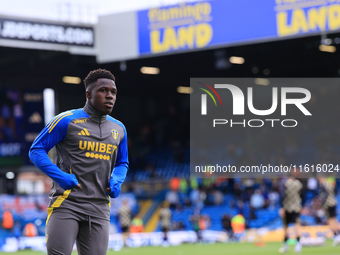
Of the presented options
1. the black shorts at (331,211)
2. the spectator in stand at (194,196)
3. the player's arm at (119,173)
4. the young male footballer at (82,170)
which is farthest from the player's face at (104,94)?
the spectator in stand at (194,196)

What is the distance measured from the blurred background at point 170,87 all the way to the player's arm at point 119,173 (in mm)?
10932

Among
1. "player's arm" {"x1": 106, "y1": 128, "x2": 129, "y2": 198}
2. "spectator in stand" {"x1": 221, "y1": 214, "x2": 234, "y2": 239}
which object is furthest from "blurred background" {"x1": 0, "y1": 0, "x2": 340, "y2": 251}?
"player's arm" {"x1": 106, "y1": 128, "x2": 129, "y2": 198}

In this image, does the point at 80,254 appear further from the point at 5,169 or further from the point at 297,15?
the point at 5,169

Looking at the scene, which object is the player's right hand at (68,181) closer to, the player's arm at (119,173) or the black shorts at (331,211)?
the player's arm at (119,173)

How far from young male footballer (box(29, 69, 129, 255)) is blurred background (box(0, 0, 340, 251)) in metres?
11.2

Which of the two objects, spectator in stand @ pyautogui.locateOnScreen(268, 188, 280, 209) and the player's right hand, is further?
spectator in stand @ pyautogui.locateOnScreen(268, 188, 280, 209)

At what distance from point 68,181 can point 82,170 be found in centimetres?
19

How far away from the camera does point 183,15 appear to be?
19.8 m

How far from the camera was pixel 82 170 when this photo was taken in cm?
459

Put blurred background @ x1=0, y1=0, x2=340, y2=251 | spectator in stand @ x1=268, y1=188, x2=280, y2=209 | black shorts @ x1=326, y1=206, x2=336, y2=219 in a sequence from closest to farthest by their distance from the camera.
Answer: black shorts @ x1=326, y1=206, x2=336, y2=219
blurred background @ x1=0, y1=0, x2=340, y2=251
spectator in stand @ x1=268, y1=188, x2=280, y2=209

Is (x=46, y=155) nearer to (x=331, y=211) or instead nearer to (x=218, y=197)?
(x=331, y=211)

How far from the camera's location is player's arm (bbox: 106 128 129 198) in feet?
15.3

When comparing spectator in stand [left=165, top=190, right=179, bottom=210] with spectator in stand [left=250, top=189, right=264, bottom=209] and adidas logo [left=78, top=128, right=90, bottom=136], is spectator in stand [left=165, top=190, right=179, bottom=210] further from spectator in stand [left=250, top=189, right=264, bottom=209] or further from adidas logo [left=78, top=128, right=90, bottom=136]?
adidas logo [left=78, top=128, right=90, bottom=136]

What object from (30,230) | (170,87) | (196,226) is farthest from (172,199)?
(170,87)
